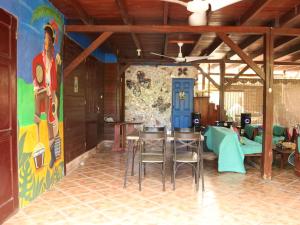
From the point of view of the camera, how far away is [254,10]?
4.73m

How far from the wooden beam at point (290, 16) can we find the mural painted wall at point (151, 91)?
5902 mm

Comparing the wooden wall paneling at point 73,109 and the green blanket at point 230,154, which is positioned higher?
the wooden wall paneling at point 73,109

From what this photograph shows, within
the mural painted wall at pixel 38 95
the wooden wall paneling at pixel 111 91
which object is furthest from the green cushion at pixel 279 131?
the mural painted wall at pixel 38 95

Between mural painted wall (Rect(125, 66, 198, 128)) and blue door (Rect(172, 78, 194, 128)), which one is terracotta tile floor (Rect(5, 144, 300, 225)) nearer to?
blue door (Rect(172, 78, 194, 128))

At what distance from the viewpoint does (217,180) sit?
5.24m

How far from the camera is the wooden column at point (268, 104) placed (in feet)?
17.6

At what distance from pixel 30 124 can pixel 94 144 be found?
13.8 ft

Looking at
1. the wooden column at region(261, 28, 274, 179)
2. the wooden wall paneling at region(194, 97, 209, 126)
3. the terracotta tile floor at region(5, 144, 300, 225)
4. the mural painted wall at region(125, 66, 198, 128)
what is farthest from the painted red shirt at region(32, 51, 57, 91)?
the wooden wall paneling at region(194, 97, 209, 126)

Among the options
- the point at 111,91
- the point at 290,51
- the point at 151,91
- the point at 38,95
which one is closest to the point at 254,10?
the point at 38,95

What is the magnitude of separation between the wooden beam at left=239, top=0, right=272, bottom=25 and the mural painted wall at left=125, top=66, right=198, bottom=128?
5.93 m

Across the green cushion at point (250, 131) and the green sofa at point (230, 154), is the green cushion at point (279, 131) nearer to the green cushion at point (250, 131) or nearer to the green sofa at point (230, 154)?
the green cushion at point (250, 131)

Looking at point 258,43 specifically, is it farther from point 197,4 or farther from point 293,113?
point 293,113

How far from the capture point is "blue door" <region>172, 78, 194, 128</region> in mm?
11227

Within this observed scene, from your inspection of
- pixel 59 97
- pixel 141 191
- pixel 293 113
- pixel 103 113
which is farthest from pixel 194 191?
pixel 293 113
